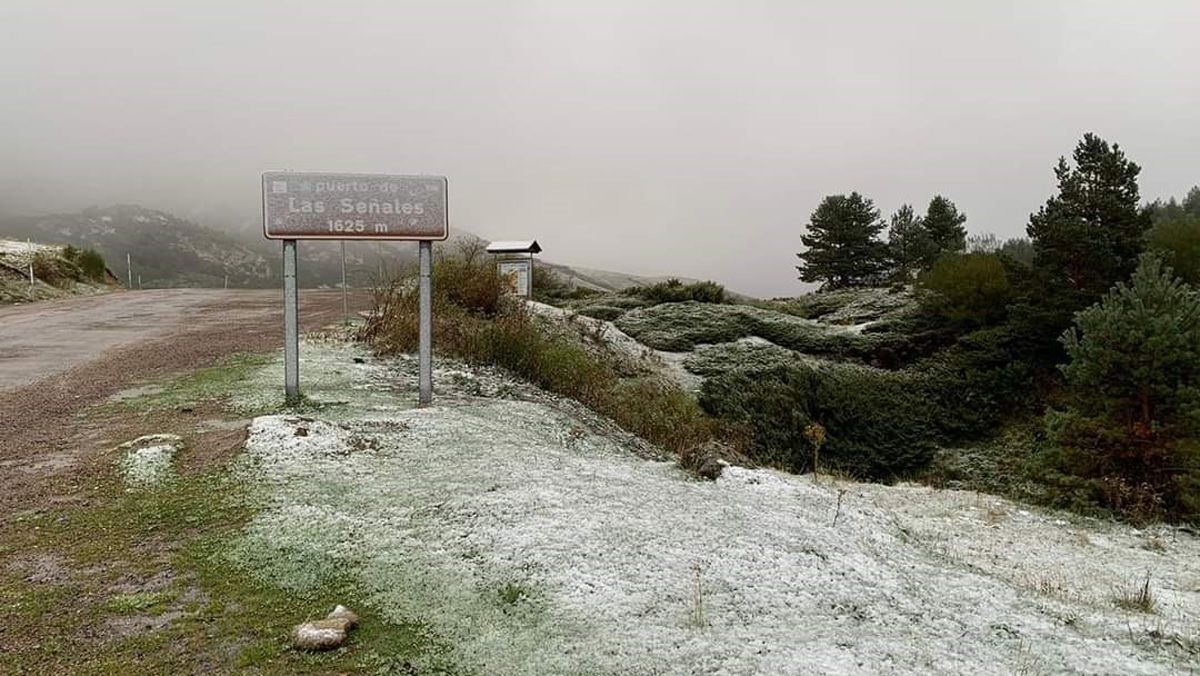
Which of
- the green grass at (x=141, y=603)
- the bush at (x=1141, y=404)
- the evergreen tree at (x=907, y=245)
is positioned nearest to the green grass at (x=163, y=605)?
the green grass at (x=141, y=603)

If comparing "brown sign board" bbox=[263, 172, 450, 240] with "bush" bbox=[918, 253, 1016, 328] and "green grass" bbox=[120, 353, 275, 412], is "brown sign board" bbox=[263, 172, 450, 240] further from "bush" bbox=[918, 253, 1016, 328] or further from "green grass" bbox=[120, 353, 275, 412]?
"bush" bbox=[918, 253, 1016, 328]

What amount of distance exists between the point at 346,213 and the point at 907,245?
151 feet

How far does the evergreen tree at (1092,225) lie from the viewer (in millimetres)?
16453

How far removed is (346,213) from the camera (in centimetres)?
692

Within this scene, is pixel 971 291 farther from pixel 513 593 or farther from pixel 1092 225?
pixel 513 593

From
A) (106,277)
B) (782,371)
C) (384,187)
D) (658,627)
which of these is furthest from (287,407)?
(106,277)

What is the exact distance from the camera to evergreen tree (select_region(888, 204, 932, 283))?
42594mm

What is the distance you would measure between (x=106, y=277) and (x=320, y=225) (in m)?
27.7

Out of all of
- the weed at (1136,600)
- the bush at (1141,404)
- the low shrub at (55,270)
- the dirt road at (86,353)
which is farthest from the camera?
the low shrub at (55,270)

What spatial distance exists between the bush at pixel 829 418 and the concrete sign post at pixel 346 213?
5.67 metres

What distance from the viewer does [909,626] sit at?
3.30 m

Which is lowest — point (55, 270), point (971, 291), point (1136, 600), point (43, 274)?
point (1136, 600)

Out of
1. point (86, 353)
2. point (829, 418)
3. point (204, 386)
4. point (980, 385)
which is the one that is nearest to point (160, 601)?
point (204, 386)

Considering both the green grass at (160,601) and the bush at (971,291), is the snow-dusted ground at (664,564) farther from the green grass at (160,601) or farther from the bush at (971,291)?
the bush at (971,291)
